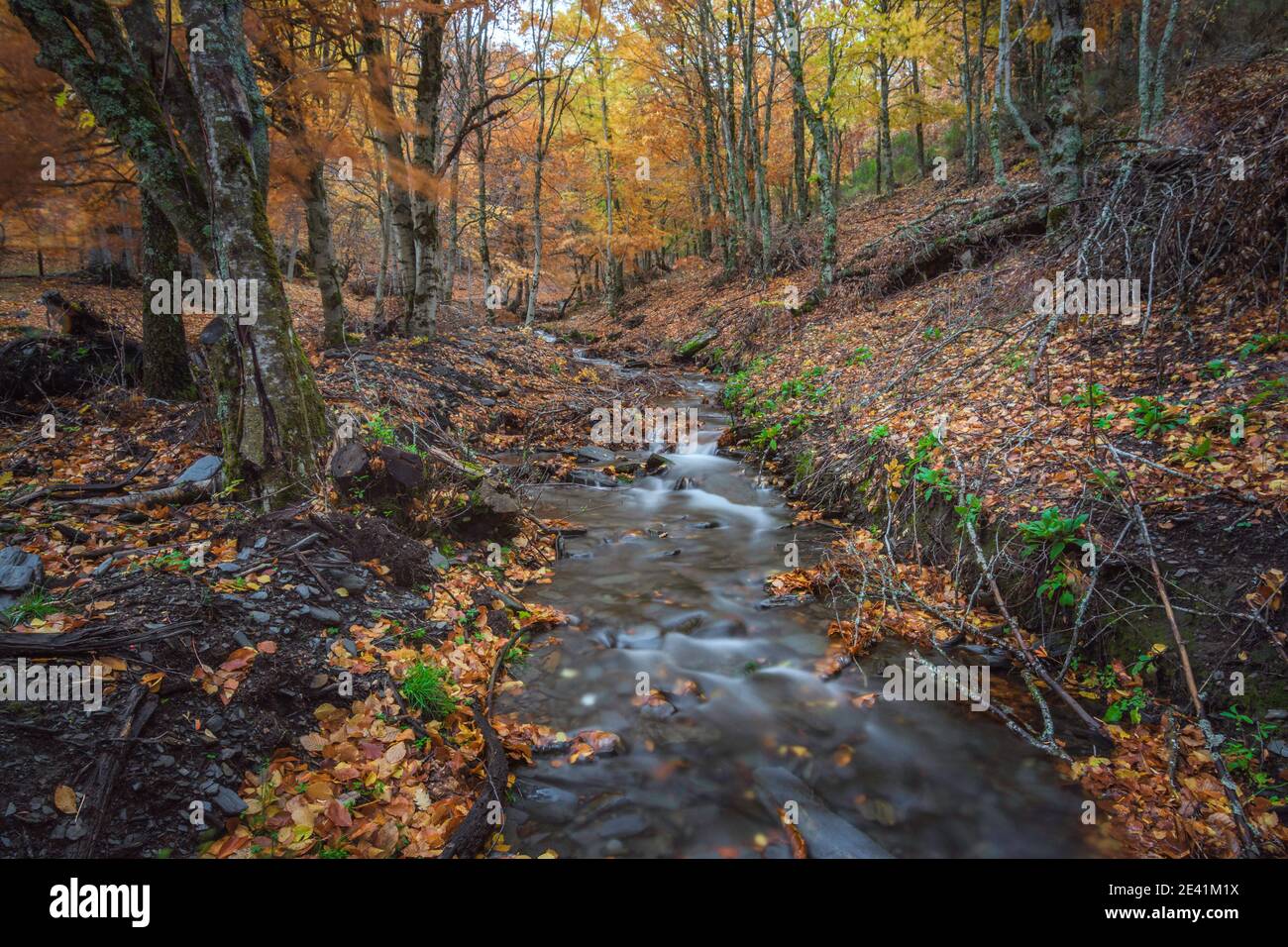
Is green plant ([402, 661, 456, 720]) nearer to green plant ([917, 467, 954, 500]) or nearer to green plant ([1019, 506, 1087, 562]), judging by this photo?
green plant ([1019, 506, 1087, 562])

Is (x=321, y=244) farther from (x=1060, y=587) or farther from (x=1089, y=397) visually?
(x=1060, y=587)

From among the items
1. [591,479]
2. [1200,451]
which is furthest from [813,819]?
[591,479]

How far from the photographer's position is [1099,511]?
464 cm

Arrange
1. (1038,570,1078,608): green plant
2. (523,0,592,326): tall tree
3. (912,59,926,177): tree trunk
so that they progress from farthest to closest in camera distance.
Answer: (912,59,926,177): tree trunk
(523,0,592,326): tall tree
(1038,570,1078,608): green plant

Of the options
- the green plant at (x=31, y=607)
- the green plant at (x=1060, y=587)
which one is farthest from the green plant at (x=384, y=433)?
the green plant at (x=1060, y=587)

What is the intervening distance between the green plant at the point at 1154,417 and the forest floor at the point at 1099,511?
16mm

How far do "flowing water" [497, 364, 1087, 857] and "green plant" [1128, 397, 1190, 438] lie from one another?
2903 millimetres

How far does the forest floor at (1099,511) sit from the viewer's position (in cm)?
349

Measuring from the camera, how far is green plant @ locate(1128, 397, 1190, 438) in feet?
16.4

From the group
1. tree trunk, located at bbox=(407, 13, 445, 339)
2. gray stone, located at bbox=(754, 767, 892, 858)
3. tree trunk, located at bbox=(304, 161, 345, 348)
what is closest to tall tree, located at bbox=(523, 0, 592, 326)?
tree trunk, located at bbox=(407, 13, 445, 339)

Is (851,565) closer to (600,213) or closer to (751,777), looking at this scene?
(751,777)

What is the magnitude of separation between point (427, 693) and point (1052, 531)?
16.3 feet
